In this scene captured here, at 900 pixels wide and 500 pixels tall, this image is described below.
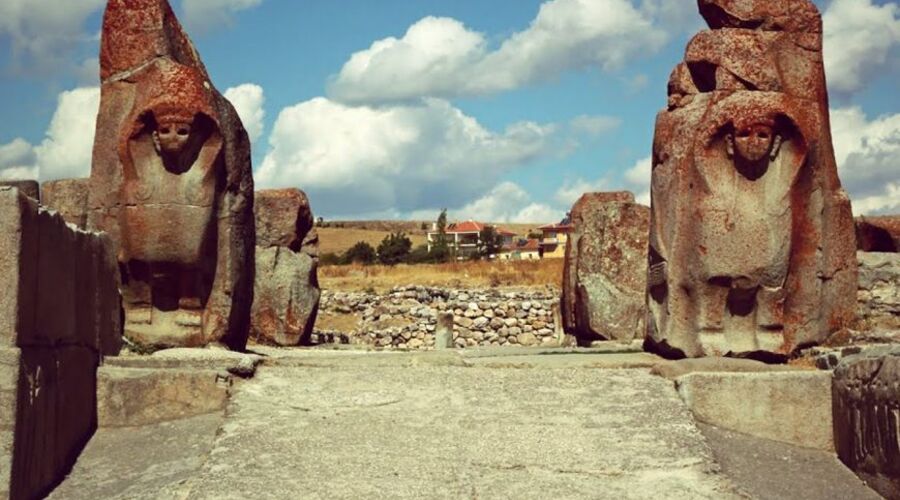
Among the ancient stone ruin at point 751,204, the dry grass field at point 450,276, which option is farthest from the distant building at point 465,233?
the ancient stone ruin at point 751,204

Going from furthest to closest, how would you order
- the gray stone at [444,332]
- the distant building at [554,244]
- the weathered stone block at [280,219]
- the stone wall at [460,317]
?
the distant building at [554,244] < the stone wall at [460,317] < the gray stone at [444,332] < the weathered stone block at [280,219]

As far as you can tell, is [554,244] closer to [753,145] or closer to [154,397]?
[753,145]

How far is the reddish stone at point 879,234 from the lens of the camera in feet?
37.0

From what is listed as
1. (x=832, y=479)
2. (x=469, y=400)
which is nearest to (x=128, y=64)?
(x=469, y=400)

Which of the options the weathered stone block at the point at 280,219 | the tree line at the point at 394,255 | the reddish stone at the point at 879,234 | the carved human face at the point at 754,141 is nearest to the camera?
the carved human face at the point at 754,141

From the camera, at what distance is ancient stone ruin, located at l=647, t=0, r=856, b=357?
23.8ft

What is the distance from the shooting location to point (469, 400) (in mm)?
6277

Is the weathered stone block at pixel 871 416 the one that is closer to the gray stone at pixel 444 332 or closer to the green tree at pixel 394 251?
the gray stone at pixel 444 332

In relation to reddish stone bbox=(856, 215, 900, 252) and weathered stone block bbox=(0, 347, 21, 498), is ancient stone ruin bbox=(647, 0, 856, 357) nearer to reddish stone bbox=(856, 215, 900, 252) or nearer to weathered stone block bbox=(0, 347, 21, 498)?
reddish stone bbox=(856, 215, 900, 252)

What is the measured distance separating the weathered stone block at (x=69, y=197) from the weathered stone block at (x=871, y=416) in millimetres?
6700

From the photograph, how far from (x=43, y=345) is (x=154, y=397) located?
1.12 meters

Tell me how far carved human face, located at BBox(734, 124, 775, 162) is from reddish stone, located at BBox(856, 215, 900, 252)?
175 inches

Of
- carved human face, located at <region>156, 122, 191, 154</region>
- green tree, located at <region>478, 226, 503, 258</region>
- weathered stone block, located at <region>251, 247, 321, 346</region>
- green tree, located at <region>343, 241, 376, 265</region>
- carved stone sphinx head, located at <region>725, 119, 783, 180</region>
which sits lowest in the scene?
weathered stone block, located at <region>251, 247, 321, 346</region>

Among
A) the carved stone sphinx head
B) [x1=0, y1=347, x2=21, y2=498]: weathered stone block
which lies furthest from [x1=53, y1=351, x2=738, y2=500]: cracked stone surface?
the carved stone sphinx head
